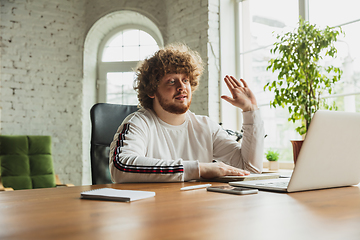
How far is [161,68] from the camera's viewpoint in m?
1.80

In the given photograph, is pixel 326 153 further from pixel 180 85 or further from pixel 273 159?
pixel 273 159

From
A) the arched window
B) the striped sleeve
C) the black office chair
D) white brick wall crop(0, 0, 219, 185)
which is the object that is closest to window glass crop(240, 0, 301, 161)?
white brick wall crop(0, 0, 219, 185)

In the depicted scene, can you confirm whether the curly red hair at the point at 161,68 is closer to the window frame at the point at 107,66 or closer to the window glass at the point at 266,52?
the window glass at the point at 266,52

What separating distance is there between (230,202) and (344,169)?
44 centimetres

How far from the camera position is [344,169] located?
0.97 metres

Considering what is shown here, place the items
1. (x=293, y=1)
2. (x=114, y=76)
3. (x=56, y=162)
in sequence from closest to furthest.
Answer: (x=293, y=1) < (x=56, y=162) < (x=114, y=76)

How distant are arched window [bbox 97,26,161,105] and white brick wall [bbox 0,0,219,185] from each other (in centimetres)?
22

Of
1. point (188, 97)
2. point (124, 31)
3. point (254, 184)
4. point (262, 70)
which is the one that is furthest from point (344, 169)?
point (124, 31)

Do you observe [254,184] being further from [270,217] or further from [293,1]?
[293,1]

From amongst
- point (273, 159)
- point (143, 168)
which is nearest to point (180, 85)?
point (143, 168)

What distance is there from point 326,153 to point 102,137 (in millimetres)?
1244

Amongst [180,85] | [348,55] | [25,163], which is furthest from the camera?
[25,163]

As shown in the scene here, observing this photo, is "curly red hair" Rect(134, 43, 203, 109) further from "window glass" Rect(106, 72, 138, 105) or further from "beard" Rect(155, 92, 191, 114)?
"window glass" Rect(106, 72, 138, 105)

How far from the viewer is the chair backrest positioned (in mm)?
3514
